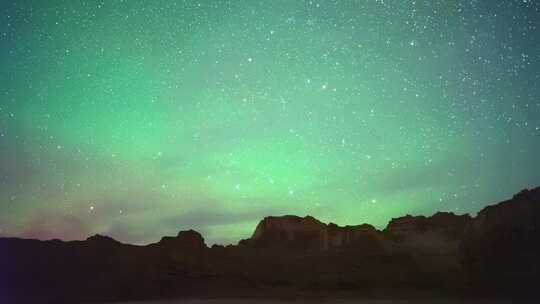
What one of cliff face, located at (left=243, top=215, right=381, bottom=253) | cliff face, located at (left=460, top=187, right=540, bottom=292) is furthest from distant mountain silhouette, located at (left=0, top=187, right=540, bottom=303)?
cliff face, located at (left=243, top=215, right=381, bottom=253)

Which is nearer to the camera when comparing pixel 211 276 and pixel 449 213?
pixel 211 276

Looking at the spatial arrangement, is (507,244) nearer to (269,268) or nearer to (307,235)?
(269,268)

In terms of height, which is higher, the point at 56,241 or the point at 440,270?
the point at 56,241

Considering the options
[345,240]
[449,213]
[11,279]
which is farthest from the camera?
[449,213]

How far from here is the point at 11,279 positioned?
6425 cm

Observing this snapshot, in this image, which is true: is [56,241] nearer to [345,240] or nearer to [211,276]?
[211,276]

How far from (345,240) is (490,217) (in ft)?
245

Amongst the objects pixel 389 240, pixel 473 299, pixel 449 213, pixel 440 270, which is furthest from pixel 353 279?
pixel 449 213

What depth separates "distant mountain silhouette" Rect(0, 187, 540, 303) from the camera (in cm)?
5156

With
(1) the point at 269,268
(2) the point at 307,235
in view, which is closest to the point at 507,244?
(1) the point at 269,268

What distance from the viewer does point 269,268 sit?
84.2 meters

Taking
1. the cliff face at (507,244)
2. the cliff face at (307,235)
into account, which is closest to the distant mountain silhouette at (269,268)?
the cliff face at (507,244)

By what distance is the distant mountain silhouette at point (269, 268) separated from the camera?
169ft

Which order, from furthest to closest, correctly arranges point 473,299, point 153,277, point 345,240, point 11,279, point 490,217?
point 345,240, point 153,277, point 11,279, point 490,217, point 473,299
